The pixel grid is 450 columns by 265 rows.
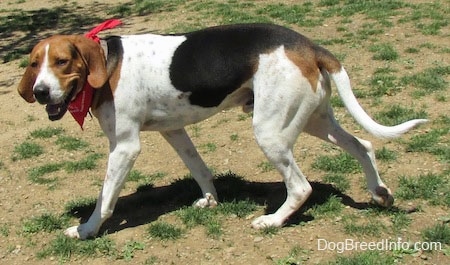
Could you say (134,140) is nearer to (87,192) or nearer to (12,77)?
Answer: (87,192)

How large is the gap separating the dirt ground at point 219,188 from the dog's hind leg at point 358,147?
9.2 inches

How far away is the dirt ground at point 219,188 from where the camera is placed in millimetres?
4414

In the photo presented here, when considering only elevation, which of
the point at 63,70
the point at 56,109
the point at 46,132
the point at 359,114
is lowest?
the point at 46,132

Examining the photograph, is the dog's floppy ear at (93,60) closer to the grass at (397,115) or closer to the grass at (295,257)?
the grass at (295,257)

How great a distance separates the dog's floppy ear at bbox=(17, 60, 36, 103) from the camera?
4375 millimetres

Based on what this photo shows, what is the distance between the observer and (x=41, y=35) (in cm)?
1266

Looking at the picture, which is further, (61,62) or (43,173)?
(43,173)

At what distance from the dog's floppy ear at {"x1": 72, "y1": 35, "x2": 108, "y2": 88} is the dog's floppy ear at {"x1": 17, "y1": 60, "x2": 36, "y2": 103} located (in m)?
0.39

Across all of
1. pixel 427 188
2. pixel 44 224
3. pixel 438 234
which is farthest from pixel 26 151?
pixel 438 234

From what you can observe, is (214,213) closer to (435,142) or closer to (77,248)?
(77,248)

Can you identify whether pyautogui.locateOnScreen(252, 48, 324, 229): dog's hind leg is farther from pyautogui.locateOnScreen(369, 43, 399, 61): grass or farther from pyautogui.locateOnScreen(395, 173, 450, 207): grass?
pyautogui.locateOnScreen(369, 43, 399, 61): grass

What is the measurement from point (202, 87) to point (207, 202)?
1.11 m

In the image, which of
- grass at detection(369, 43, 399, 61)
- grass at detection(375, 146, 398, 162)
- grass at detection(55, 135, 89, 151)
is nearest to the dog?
grass at detection(375, 146, 398, 162)

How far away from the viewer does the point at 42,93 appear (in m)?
4.11
